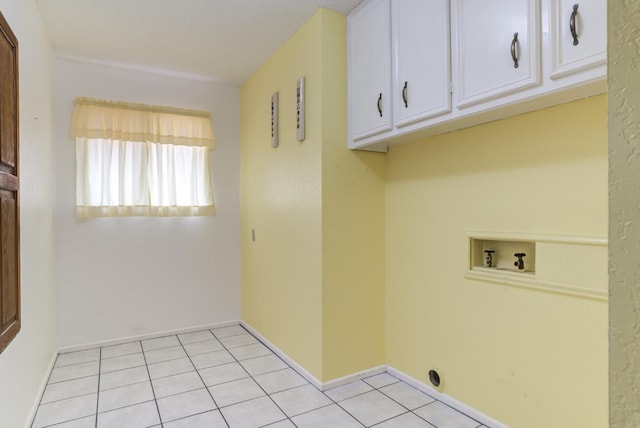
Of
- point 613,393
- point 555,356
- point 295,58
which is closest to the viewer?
point 613,393

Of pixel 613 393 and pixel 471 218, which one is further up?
pixel 471 218

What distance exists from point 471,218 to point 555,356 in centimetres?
78

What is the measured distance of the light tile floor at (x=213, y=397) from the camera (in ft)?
6.75

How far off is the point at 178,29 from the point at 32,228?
5.44 feet

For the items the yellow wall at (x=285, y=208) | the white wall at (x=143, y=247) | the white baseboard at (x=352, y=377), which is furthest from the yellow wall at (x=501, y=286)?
the white wall at (x=143, y=247)

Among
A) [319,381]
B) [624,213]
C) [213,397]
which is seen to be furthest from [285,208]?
[624,213]

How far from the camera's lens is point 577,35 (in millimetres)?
1294

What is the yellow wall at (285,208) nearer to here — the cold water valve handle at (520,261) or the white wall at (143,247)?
the white wall at (143,247)

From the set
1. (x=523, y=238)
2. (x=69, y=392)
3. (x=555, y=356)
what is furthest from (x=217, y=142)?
(x=555, y=356)

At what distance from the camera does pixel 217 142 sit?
375 cm

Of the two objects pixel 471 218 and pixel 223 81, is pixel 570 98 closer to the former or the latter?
pixel 471 218

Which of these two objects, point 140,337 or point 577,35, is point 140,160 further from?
point 577,35

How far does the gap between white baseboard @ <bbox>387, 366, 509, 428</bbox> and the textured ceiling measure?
253 cm

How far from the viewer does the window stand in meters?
3.16
